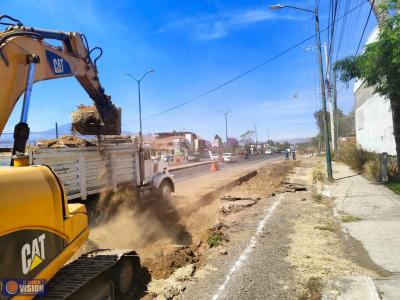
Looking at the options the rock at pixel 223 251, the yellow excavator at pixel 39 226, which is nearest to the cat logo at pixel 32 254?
the yellow excavator at pixel 39 226

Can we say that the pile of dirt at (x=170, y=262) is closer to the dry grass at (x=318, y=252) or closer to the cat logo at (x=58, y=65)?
the dry grass at (x=318, y=252)

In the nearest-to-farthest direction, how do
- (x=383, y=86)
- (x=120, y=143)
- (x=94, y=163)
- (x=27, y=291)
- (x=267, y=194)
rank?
1. (x=27, y=291)
2. (x=94, y=163)
3. (x=120, y=143)
4. (x=383, y=86)
5. (x=267, y=194)

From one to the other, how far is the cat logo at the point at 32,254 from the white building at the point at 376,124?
20.2 meters

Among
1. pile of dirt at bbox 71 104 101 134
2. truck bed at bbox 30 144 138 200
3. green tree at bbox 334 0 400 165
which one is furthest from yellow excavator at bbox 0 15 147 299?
green tree at bbox 334 0 400 165

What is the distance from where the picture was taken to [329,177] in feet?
78.5

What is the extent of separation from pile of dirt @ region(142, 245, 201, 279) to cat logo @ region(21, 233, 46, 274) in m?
3.57

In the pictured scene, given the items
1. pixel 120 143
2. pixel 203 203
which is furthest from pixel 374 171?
pixel 120 143

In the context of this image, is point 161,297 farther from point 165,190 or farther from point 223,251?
point 165,190

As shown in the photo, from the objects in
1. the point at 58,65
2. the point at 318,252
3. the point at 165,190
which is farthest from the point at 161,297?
the point at 165,190

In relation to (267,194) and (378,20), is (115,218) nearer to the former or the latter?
(267,194)

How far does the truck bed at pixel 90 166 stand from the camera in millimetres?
9047

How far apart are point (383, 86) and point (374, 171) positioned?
20.8 feet

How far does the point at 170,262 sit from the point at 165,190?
245 inches

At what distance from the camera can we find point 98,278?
5.52 metres
